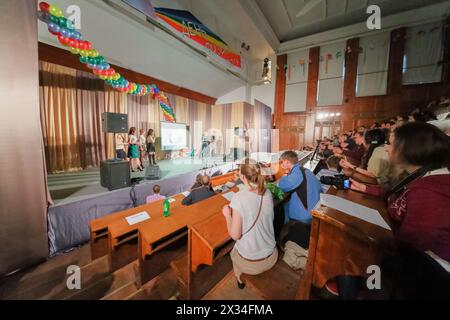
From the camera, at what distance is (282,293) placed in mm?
1248

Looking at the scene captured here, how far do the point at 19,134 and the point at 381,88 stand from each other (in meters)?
10.5

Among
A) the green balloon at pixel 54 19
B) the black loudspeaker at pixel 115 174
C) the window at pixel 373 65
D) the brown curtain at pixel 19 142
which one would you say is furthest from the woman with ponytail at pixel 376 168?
the window at pixel 373 65

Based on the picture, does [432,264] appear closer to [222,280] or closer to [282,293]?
[282,293]

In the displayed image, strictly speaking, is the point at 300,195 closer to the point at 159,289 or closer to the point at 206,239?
the point at 206,239

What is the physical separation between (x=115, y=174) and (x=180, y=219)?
5.94 feet

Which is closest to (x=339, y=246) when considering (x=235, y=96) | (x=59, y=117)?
(x=59, y=117)

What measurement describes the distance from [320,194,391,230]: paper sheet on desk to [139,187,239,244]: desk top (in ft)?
3.26

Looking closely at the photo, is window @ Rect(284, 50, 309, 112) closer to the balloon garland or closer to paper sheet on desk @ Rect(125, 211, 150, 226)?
the balloon garland

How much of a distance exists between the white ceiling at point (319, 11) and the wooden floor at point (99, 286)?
812 cm

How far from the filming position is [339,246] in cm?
103

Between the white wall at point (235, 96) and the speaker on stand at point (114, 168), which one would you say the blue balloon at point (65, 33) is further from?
the white wall at point (235, 96)

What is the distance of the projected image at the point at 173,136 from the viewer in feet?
20.6

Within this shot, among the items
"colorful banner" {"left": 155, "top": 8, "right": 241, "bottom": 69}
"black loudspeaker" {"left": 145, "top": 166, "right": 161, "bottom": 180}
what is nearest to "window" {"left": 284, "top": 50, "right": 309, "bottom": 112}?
"colorful banner" {"left": 155, "top": 8, "right": 241, "bottom": 69}
